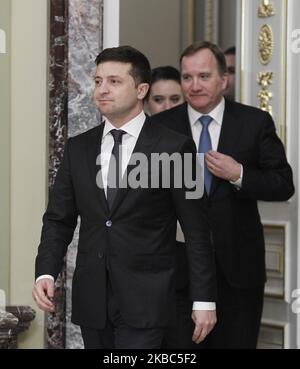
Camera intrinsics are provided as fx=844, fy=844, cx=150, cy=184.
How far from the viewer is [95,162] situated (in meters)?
2.67

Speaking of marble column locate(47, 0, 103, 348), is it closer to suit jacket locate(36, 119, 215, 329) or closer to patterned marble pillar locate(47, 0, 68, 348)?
patterned marble pillar locate(47, 0, 68, 348)

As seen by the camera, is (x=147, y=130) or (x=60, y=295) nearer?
(x=147, y=130)

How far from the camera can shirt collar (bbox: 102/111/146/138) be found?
2678 millimetres

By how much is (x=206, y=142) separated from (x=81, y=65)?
63 centimetres

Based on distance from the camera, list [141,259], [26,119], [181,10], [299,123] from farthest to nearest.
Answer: [181,10] < [299,123] < [26,119] < [141,259]

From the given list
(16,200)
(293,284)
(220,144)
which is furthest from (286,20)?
(16,200)

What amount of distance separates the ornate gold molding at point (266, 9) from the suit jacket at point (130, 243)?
1.62m

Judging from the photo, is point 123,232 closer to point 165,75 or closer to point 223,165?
point 223,165

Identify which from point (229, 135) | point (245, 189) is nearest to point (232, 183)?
point (245, 189)

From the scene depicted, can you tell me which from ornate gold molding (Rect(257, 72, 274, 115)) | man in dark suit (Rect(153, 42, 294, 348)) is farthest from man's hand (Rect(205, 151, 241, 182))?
ornate gold molding (Rect(257, 72, 274, 115))

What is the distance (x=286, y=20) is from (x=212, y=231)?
4.17 ft

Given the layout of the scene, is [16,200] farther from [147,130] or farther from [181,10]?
[181,10]

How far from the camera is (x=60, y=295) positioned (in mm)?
3541
